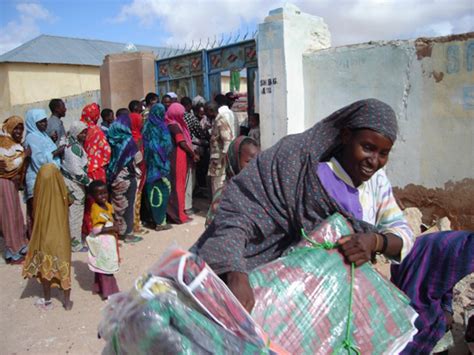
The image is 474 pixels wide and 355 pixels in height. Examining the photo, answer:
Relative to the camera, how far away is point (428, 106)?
5.21 meters

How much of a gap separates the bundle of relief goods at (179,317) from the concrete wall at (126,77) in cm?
935

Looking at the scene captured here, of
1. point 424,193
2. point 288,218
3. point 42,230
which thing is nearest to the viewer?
point 288,218

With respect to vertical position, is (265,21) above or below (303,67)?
above

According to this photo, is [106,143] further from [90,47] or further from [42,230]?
[90,47]

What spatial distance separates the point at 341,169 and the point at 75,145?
4.31 m

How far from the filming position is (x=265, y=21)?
248 inches

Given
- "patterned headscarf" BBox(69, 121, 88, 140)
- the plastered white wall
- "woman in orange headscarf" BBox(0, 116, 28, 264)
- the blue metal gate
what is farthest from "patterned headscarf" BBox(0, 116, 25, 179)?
the plastered white wall

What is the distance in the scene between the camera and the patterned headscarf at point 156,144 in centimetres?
646

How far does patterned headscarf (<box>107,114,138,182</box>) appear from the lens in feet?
19.5

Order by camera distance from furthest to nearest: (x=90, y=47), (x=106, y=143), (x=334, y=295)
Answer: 1. (x=90, y=47)
2. (x=106, y=143)
3. (x=334, y=295)

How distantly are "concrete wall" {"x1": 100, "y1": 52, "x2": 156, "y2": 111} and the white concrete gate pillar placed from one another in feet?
14.1

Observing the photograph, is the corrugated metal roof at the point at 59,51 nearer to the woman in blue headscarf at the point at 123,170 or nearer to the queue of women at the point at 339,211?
the woman in blue headscarf at the point at 123,170

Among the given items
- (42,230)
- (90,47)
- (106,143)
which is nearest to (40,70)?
(90,47)

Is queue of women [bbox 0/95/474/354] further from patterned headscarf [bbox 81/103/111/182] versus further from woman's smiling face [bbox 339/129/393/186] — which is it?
patterned headscarf [bbox 81/103/111/182]
